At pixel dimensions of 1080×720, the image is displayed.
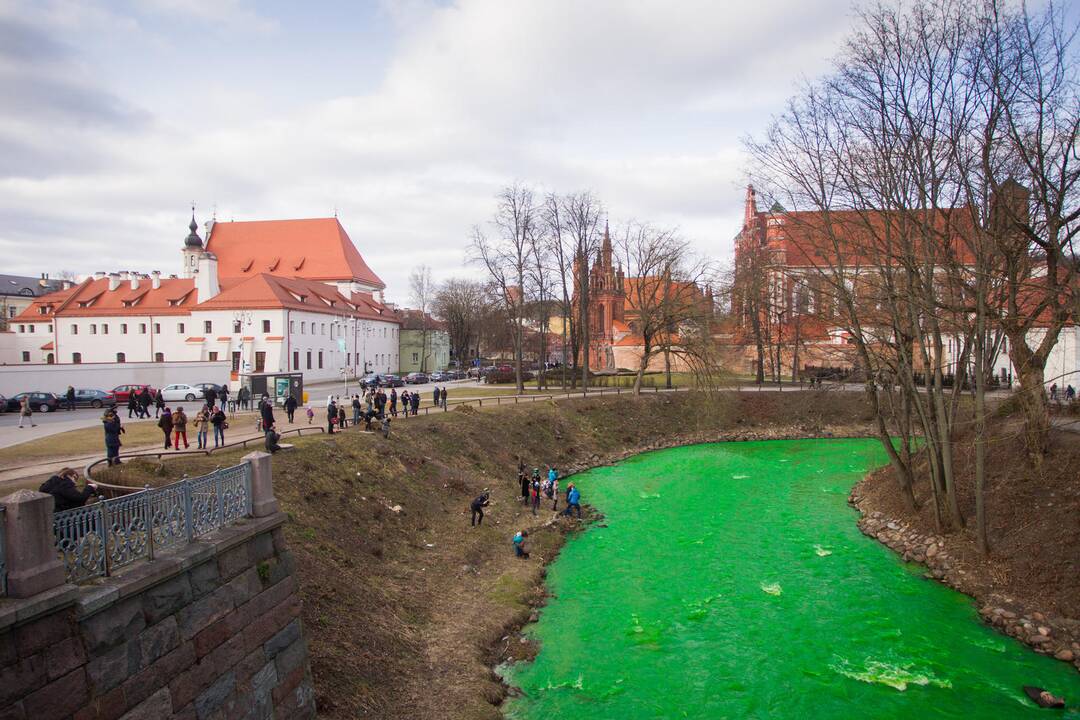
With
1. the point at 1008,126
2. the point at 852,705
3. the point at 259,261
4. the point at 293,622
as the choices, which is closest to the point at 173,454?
the point at 293,622

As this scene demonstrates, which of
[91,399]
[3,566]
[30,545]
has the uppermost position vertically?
[30,545]

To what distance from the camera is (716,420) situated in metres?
39.4

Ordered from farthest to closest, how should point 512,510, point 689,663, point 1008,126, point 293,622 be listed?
1. point 512,510
2. point 1008,126
3. point 689,663
4. point 293,622

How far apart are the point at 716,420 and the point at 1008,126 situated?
2719cm

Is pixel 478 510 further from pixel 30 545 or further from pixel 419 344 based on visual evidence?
pixel 419 344

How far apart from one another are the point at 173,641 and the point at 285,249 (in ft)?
226

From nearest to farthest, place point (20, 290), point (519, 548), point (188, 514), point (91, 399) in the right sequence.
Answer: point (188, 514), point (519, 548), point (91, 399), point (20, 290)

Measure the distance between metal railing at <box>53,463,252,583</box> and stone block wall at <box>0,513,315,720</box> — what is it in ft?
0.61

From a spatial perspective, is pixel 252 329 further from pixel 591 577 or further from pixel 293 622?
pixel 293 622

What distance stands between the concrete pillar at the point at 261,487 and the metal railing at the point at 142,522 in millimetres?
151

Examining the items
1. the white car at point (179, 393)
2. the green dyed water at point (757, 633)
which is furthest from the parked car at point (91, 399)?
the green dyed water at point (757, 633)

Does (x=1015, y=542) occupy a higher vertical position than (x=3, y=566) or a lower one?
lower

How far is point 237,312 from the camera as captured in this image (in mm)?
51406

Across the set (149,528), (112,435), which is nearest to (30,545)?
(149,528)
